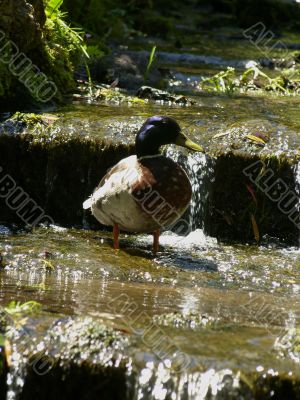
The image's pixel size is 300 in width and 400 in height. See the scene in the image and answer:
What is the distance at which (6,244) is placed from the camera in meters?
6.13

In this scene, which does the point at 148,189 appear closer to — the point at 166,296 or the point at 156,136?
the point at 156,136

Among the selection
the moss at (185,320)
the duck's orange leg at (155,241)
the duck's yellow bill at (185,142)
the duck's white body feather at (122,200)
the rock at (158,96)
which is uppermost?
the rock at (158,96)

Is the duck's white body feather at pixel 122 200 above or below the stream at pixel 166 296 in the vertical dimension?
above

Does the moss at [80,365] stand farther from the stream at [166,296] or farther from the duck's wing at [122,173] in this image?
the duck's wing at [122,173]

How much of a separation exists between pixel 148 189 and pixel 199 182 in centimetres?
126

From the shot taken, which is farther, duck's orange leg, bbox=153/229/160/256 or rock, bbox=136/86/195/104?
rock, bbox=136/86/195/104

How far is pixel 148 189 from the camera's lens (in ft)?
19.4

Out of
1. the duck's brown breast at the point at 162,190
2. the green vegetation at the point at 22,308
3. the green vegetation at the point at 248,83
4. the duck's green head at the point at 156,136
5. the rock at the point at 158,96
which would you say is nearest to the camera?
the green vegetation at the point at 22,308

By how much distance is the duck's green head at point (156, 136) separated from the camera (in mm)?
6277

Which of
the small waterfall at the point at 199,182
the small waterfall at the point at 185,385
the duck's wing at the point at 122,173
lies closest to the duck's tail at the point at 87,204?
the duck's wing at the point at 122,173

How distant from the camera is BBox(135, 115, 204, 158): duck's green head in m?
6.28

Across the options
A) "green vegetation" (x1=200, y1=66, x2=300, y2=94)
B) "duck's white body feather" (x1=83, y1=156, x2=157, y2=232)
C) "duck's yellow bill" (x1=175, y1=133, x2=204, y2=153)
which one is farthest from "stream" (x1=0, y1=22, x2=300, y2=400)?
"green vegetation" (x1=200, y1=66, x2=300, y2=94)

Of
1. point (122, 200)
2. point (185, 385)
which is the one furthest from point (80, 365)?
point (122, 200)

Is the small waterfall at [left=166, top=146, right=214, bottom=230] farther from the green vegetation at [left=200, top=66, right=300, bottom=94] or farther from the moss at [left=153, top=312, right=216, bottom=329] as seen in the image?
the green vegetation at [left=200, top=66, right=300, bottom=94]
